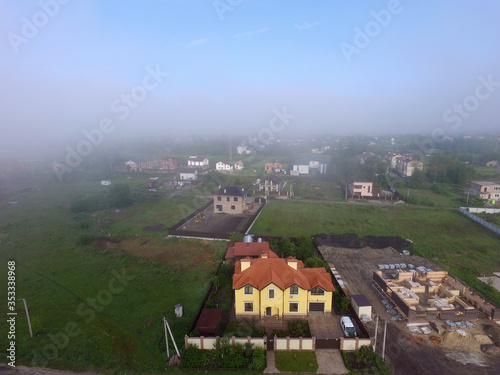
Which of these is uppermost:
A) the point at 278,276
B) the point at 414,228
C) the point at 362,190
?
the point at 278,276

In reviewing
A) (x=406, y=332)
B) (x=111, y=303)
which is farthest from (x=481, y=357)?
(x=111, y=303)

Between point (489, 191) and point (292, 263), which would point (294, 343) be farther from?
point (489, 191)

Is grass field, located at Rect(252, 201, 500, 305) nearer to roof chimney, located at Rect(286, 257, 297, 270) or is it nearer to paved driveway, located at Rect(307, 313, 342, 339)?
paved driveway, located at Rect(307, 313, 342, 339)

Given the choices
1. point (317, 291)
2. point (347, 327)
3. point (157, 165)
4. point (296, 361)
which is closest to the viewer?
point (296, 361)

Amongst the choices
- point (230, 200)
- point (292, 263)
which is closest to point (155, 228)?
point (230, 200)

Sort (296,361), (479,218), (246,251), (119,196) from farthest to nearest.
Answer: (119,196) < (479,218) < (246,251) < (296,361)

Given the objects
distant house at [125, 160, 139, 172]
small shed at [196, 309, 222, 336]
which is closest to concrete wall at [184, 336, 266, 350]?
small shed at [196, 309, 222, 336]
